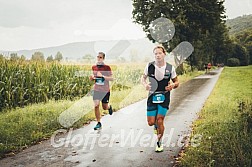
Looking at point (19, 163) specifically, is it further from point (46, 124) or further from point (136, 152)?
point (46, 124)

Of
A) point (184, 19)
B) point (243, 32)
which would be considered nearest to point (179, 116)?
point (184, 19)

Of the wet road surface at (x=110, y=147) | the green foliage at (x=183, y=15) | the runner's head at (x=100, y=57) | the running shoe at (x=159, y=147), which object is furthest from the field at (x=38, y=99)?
the green foliage at (x=183, y=15)

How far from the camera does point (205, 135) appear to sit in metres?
6.40

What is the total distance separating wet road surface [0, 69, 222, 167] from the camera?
16.6 ft

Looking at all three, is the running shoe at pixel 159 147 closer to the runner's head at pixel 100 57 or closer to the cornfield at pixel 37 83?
the runner's head at pixel 100 57

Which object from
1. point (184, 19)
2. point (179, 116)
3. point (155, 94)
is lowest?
point (179, 116)

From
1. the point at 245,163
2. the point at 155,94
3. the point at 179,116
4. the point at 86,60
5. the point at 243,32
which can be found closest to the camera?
the point at 245,163

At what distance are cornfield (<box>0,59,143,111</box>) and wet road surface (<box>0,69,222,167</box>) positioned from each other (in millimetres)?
3646

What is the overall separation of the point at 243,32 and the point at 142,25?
233 ft

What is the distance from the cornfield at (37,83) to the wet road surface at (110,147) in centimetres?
365

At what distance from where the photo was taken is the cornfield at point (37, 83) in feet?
32.7

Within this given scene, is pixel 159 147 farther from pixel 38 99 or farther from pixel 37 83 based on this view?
pixel 37 83

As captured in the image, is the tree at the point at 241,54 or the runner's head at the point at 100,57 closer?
the runner's head at the point at 100,57

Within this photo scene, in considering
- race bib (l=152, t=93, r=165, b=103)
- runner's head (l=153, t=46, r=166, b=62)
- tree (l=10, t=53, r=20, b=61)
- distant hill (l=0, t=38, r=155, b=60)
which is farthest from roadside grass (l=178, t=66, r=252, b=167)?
tree (l=10, t=53, r=20, b=61)
